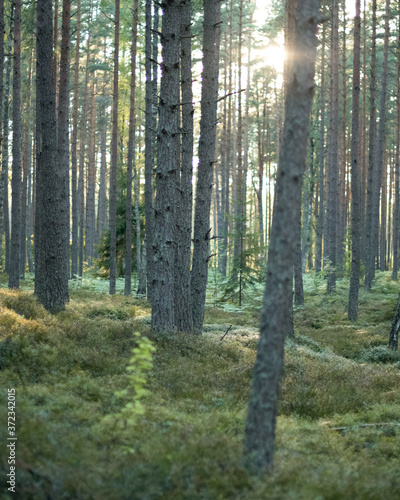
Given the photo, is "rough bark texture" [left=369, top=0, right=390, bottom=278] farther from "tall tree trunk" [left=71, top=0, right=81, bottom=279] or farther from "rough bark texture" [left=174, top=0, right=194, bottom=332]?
"rough bark texture" [left=174, top=0, right=194, bottom=332]

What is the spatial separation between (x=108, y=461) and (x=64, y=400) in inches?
66.7

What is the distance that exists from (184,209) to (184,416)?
20.9 feet

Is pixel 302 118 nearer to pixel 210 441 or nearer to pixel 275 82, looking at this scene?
pixel 210 441

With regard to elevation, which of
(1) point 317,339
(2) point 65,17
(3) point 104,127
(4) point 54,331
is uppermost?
(3) point 104,127

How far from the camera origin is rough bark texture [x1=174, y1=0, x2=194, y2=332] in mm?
11094

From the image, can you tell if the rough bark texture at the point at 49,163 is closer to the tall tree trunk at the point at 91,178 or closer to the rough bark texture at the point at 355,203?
the rough bark texture at the point at 355,203

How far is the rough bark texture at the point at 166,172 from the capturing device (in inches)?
393

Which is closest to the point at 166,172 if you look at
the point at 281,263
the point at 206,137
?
the point at 206,137

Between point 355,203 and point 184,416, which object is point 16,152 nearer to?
point 355,203

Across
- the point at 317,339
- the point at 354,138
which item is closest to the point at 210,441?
the point at 317,339

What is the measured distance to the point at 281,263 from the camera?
4645 mm

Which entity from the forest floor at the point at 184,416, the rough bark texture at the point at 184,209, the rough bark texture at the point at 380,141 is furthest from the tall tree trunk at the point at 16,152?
the rough bark texture at the point at 380,141

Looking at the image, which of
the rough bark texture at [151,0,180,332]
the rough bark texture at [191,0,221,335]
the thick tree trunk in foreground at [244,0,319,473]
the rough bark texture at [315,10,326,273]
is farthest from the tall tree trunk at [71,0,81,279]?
the thick tree trunk in foreground at [244,0,319,473]

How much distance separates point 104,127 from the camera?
43562 millimetres
